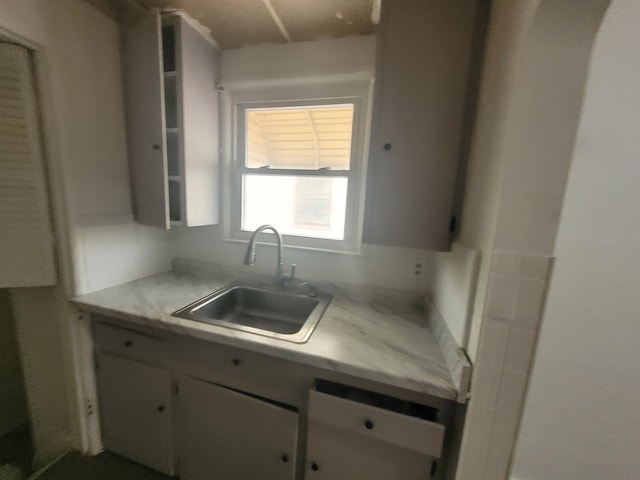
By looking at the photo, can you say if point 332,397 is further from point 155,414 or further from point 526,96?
point 526,96

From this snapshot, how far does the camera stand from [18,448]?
145cm

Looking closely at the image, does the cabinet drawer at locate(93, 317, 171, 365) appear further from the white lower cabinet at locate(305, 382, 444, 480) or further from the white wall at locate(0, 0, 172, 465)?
the white lower cabinet at locate(305, 382, 444, 480)

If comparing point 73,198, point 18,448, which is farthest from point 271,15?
point 18,448

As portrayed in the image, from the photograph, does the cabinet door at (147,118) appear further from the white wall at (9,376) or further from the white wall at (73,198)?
the white wall at (9,376)

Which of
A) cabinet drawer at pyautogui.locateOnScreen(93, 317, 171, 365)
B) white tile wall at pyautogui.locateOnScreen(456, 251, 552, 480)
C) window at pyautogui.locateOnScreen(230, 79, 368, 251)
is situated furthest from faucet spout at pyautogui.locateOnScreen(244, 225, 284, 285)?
white tile wall at pyautogui.locateOnScreen(456, 251, 552, 480)

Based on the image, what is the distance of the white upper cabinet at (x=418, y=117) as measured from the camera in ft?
2.83

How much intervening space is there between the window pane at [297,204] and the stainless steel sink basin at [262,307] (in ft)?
1.30

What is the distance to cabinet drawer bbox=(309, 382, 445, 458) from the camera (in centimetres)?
79

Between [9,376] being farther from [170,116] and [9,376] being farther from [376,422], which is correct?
[376,422]

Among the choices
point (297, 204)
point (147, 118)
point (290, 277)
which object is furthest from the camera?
point (297, 204)

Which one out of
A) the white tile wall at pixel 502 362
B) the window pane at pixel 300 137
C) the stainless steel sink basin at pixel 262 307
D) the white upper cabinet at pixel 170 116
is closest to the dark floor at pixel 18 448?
the stainless steel sink basin at pixel 262 307

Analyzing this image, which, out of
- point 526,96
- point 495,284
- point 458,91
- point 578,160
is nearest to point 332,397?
point 495,284

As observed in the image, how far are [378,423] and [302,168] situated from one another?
1316 mm

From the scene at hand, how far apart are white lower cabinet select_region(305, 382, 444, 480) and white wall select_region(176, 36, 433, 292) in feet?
2.19
